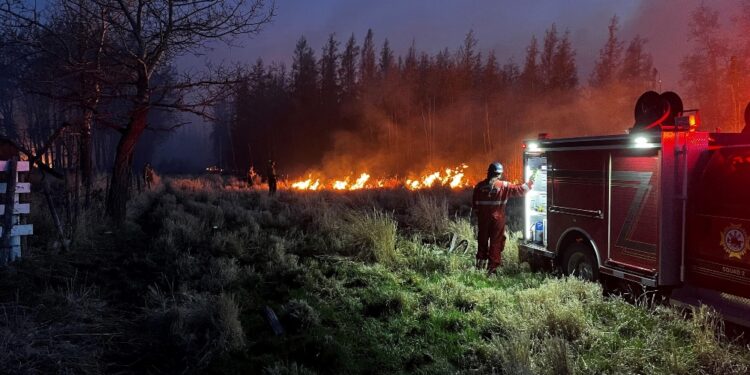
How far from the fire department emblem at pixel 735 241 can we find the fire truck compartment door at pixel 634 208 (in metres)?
0.71

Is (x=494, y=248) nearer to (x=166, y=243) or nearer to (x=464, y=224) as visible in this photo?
(x=464, y=224)

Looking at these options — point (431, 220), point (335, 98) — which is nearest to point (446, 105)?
point (335, 98)

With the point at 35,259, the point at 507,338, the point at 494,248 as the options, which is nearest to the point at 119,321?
the point at 35,259

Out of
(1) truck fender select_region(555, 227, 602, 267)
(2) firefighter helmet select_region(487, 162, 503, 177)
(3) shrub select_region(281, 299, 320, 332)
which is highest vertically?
(2) firefighter helmet select_region(487, 162, 503, 177)

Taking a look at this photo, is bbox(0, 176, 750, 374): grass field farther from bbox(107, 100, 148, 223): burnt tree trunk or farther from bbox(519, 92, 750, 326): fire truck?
bbox(107, 100, 148, 223): burnt tree trunk

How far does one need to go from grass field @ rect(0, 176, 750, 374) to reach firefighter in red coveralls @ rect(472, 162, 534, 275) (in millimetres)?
287

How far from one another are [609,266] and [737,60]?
3085cm

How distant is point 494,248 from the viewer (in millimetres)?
8180

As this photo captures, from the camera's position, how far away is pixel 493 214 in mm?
8242

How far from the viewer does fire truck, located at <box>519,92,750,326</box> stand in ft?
16.6

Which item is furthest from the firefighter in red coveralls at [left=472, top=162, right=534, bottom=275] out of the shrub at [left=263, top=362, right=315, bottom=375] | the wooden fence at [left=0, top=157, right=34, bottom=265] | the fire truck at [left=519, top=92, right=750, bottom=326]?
the wooden fence at [left=0, top=157, right=34, bottom=265]

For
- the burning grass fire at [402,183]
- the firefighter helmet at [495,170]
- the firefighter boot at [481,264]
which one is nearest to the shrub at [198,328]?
the firefighter boot at [481,264]

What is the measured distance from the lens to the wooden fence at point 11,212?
25.8 ft

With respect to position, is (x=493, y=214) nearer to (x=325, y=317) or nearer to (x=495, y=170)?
(x=495, y=170)
